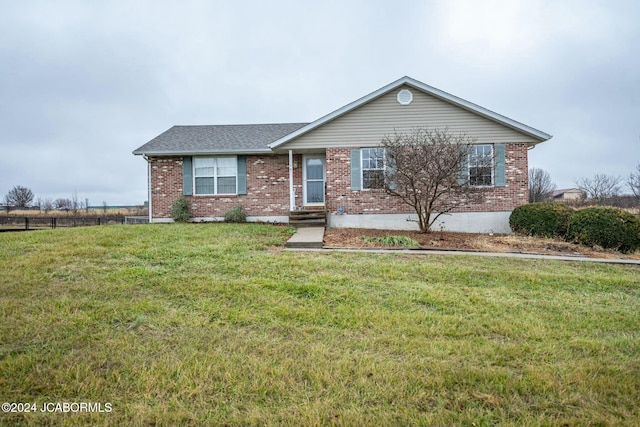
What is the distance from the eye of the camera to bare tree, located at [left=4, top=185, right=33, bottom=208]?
35031mm

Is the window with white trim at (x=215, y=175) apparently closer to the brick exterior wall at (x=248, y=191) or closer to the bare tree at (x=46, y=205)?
the brick exterior wall at (x=248, y=191)

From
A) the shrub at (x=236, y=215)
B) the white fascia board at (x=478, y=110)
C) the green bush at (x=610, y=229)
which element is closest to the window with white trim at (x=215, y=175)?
the shrub at (x=236, y=215)

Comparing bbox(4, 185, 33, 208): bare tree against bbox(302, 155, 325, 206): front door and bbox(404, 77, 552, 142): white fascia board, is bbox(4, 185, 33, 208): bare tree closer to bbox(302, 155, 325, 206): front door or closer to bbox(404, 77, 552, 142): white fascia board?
bbox(302, 155, 325, 206): front door

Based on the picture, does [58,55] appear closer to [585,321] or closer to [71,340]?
[71,340]

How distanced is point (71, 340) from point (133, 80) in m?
22.7

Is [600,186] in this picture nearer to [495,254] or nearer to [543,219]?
[543,219]

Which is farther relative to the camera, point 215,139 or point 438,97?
point 215,139

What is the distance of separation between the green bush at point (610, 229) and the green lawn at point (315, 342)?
3.27 meters

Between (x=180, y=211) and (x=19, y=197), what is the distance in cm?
3358

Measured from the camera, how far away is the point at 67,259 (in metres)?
6.37

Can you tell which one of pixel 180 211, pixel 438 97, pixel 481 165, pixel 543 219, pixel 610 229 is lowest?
pixel 610 229

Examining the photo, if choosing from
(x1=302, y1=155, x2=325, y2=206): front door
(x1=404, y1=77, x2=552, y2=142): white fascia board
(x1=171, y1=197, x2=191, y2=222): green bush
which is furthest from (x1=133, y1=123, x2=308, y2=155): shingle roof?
(x1=404, y1=77, x2=552, y2=142): white fascia board

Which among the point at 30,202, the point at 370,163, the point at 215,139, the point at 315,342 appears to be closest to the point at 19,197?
the point at 30,202

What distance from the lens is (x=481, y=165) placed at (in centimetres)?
1174
